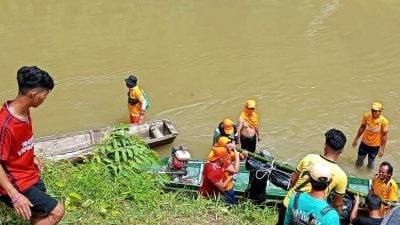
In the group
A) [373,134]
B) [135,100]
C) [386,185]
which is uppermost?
[135,100]

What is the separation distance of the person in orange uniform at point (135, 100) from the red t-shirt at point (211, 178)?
4.29m

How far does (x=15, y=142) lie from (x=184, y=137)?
9.00m

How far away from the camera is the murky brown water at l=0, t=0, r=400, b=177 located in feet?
47.0

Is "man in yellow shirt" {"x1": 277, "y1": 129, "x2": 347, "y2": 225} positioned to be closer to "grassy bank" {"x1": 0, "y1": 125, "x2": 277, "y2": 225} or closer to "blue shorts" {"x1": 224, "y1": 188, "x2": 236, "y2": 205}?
"grassy bank" {"x1": 0, "y1": 125, "x2": 277, "y2": 225}

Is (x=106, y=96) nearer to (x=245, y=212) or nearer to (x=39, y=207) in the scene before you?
(x=245, y=212)

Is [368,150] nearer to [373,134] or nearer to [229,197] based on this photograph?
[373,134]

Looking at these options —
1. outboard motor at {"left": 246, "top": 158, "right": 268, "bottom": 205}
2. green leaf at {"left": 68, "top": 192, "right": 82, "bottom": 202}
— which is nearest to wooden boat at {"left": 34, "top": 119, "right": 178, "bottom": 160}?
outboard motor at {"left": 246, "top": 158, "right": 268, "bottom": 205}

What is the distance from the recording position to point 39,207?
4.94m

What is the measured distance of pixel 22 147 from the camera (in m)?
4.78

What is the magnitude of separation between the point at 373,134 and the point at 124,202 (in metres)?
5.70

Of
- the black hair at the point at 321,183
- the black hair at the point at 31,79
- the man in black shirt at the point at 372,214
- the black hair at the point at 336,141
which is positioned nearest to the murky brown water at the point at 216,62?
the man in black shirt at the point at 372,214

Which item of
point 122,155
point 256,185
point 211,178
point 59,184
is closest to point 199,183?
point 256,185

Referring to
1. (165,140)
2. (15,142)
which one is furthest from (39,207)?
(165,140)

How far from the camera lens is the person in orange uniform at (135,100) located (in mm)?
12094
